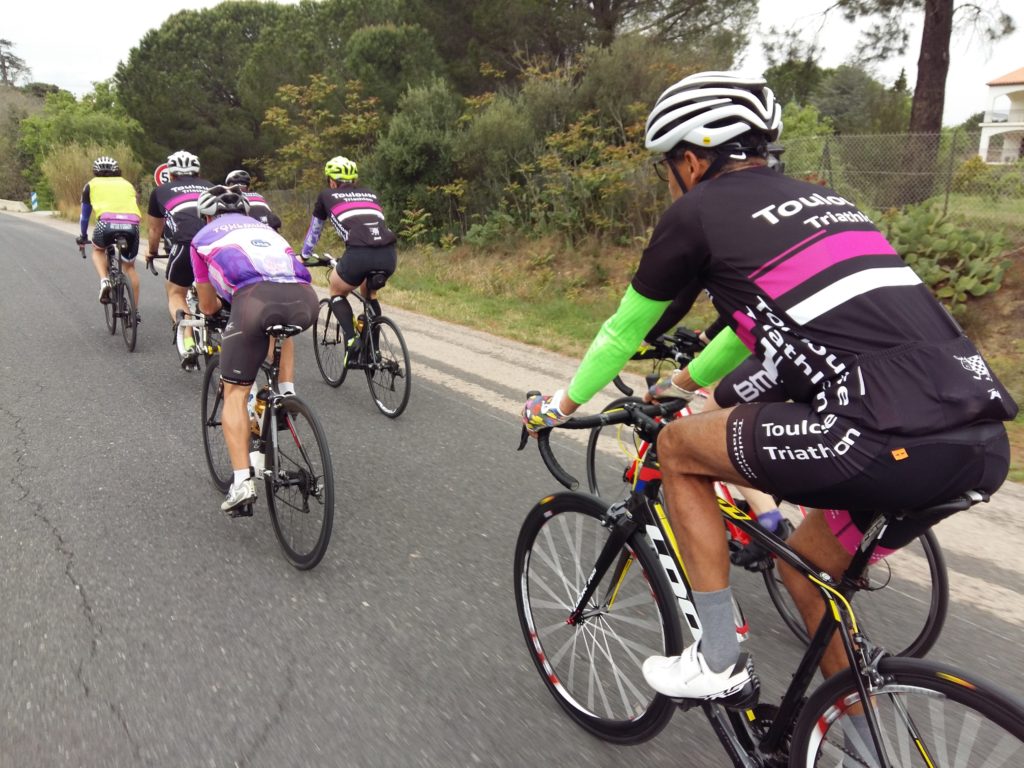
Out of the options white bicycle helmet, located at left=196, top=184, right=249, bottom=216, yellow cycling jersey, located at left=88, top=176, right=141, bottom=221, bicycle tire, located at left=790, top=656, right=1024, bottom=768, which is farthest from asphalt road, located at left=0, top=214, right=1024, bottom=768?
yellow cycling jersey, located at left=88, top=176, right=141, bottom=221

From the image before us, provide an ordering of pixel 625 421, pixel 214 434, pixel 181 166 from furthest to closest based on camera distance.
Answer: pixel 181 166, pixel 214 434, pixel 625 421

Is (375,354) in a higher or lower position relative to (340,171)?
lower

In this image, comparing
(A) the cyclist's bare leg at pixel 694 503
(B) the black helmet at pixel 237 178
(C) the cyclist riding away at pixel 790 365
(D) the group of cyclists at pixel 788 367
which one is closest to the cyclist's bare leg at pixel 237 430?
(D) the group of cyclists at pixel 788 367

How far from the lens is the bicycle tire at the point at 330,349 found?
23.0 ft

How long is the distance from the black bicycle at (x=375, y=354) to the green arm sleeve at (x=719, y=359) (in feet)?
11.1

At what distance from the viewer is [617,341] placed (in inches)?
87.3

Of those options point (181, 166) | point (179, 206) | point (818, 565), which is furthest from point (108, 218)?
point (818, 565)

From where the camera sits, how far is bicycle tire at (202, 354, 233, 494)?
15.3ft

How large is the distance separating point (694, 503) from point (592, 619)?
828 mm

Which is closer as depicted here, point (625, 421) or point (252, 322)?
point (625, 421)

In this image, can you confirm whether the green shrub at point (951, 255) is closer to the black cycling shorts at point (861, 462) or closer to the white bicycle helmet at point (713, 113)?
the white bicycle helmet at point (713, 113)

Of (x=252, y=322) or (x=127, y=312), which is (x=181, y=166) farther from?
(x=252, y=322)

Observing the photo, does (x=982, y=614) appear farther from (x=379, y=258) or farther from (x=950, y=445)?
(x=379, y=258)

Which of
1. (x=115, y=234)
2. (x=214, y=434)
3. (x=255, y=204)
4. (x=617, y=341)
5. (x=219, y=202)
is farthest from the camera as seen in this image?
(x=115, y=234)
